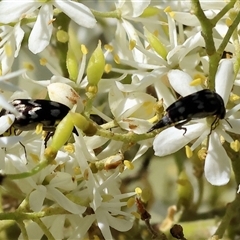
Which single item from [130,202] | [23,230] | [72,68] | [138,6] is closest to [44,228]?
[23,230]

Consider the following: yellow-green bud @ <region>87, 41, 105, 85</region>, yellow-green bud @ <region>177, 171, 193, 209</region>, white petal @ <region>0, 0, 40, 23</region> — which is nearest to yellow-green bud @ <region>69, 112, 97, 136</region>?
yellow-green bud @ <region>87, 41, 105, 85</region>

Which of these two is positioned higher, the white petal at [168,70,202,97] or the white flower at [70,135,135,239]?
the white petal at [168,70,202,97]

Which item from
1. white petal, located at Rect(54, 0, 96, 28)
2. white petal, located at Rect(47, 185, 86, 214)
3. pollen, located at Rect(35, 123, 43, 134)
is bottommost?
white petal, located at Rect(47, 185, 86, 214)

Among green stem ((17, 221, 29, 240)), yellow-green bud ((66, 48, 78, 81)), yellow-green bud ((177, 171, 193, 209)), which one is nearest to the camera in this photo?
green stem ((17, 221, 29, 240))

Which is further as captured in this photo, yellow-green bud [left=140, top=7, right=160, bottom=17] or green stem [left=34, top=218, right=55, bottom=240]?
yellow-green bud [left=140, top=7, right=160, bottom=17]

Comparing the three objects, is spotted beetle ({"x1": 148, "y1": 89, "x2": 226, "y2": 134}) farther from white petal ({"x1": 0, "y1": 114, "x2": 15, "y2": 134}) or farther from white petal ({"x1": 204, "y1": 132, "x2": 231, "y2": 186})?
white petal ({"x1": 0, "y1": 114, "x2": 15, "y2": 134})

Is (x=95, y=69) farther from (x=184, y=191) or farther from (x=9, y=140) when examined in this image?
(x=184, y=191)

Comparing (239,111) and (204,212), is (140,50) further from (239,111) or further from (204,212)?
(204,212)

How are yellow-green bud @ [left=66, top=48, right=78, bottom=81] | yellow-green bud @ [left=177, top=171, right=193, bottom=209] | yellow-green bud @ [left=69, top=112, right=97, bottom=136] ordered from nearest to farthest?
yellow-green bud @ [left=69, top=112, right=97, bottom=136]
yellow-green bud @ [left=66, top=48, right=78, bottom=81]
yellow-green bud @ [left=177, top=171, right=193, bottom=209]
